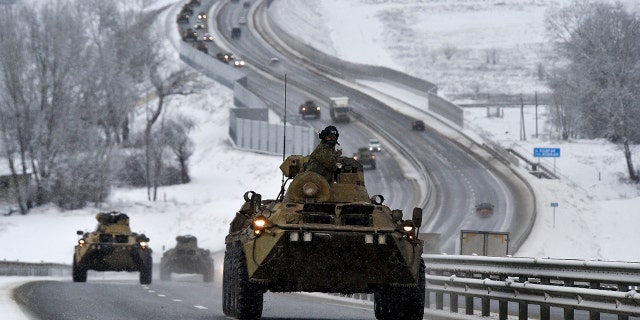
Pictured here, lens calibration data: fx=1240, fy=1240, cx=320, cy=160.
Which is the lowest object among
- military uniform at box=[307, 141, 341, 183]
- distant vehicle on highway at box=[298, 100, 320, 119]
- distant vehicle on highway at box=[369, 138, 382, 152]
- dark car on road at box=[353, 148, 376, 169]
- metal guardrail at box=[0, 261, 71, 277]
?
metal guardrail at box=[0, 261, 71, 277]

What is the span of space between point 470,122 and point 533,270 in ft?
311

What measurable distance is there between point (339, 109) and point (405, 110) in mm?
10463

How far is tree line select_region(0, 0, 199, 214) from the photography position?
3022 inches

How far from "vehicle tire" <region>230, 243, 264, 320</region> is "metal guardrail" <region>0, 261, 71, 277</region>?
26.5m

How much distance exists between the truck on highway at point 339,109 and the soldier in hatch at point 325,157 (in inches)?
3211

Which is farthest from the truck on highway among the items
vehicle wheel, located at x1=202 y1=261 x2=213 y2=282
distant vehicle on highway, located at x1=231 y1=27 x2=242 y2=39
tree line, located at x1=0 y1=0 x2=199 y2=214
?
vehicle wheel, located at x1=202 y1=261 x2=213 y2=282

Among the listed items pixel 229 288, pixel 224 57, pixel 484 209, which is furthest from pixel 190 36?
pixel 229 288

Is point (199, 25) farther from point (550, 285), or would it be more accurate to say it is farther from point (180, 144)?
point (550, 285)

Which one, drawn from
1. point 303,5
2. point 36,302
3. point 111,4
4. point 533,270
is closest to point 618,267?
point 533,270

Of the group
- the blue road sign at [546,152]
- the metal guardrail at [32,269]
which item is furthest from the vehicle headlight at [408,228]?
the blue road sign at [546,152]

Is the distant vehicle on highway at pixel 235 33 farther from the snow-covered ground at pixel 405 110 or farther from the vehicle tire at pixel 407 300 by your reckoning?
the vehicle tire at pixel 407 300

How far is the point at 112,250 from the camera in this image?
3462 centimetres

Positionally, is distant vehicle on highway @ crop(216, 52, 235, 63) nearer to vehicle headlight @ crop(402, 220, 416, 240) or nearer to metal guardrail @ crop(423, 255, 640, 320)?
metal guardrail @ crop(423, 255, 640, 320)

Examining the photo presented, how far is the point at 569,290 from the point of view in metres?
16.5
